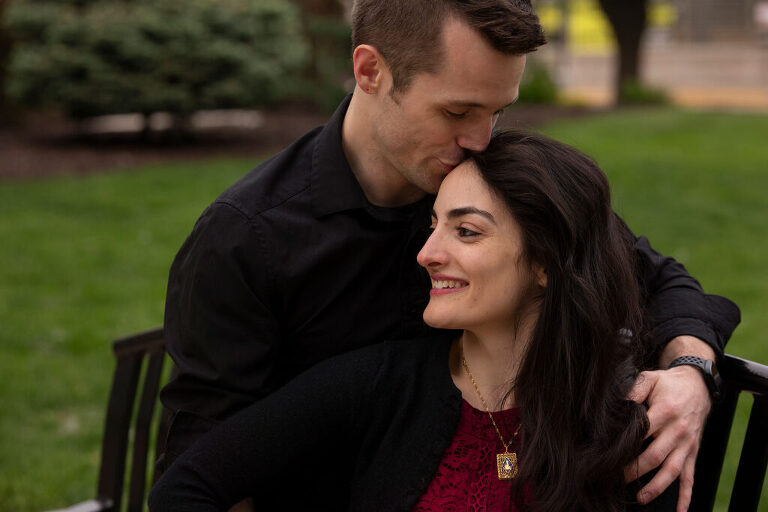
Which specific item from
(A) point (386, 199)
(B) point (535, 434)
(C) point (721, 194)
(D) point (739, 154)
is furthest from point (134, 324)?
(D) point (739, 154)

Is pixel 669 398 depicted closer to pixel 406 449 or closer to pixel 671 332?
pixel 671 332

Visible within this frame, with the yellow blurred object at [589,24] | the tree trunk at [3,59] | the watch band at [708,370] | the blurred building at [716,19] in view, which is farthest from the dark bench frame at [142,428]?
the blurred building at [716,19]

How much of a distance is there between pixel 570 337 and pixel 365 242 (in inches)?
23.4

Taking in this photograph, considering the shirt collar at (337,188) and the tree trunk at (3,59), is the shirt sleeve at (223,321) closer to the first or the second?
the shirt collar at (337,188)

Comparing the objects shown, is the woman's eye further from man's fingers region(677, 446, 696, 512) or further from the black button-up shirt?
man's fingers region(677, 446, 696, 512)

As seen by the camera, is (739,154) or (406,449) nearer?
(406,449)

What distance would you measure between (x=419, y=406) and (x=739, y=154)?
351 inches

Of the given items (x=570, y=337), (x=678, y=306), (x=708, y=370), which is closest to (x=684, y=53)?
(x=678, y=306)

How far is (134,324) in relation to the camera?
6539 mm

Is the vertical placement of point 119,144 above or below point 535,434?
below

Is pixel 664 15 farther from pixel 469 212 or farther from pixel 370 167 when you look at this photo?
pixel 469 212

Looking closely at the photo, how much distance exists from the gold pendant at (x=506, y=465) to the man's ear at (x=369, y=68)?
1.00 meters

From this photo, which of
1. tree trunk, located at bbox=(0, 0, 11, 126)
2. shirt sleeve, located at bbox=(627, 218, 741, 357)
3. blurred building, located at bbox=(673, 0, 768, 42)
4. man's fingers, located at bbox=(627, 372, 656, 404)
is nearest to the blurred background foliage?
tree trunk, located at bbox=(0, 0, 11, 126)

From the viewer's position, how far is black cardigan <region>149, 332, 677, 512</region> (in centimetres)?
240
